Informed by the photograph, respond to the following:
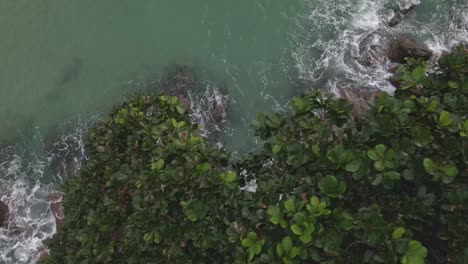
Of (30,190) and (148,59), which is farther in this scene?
(148,59)

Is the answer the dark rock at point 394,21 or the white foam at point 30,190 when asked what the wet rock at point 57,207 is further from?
the dark rock at point 394,21

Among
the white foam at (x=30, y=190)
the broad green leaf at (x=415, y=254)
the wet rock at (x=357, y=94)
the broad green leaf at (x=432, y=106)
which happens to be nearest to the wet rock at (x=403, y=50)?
the wet rock at (x=357, y=94)

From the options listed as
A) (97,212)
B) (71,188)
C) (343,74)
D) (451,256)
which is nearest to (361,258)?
(451,256)

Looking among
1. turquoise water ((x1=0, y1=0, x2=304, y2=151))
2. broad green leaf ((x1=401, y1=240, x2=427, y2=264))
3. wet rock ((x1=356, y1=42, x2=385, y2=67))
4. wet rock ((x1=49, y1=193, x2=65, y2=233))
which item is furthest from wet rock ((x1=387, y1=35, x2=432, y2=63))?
wet rock ((x1=49, y1=193, x2=65, y2=233))

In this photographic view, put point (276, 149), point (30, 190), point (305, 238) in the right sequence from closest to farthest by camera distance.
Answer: point (305, 238), point (276, 149), point (30, 190)

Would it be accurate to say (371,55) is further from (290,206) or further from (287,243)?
(287,243)

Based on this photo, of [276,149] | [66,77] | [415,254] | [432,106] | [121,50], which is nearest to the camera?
[415,254]

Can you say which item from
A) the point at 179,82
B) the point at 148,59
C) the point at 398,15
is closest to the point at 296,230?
the point at 179,82
